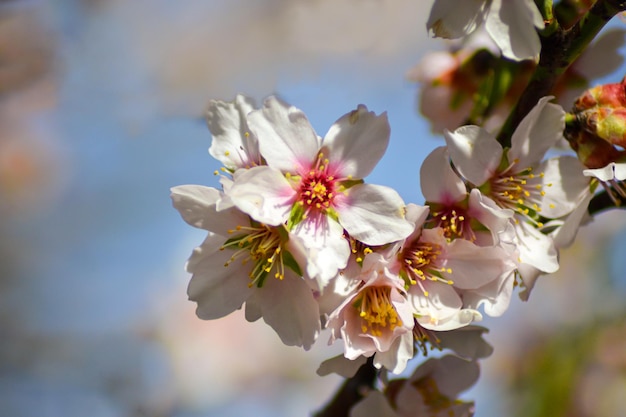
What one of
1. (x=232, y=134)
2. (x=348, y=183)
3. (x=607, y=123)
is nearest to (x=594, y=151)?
(x=607, y=123)

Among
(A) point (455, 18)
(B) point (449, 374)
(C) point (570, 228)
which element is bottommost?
(B) point (449, 374)

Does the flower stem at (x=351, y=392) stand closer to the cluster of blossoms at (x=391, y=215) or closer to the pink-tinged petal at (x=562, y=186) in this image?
the cluster of blossoms at (x=391, y=215)

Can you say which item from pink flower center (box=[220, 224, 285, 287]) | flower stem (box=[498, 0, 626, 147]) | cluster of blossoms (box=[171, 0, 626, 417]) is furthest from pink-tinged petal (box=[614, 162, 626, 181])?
pink flower center (box=[220, 224, 285, 287])

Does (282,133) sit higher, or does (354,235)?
(282,133)

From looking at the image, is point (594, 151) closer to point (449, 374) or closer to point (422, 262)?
point (422, 262)

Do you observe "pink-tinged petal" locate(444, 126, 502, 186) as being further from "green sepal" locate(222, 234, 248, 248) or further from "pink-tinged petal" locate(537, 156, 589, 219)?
"green sepal" locate(222, 234, 248, 248)

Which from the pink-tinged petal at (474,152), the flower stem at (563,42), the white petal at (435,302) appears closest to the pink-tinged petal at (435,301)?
the white petal at (435,302)
